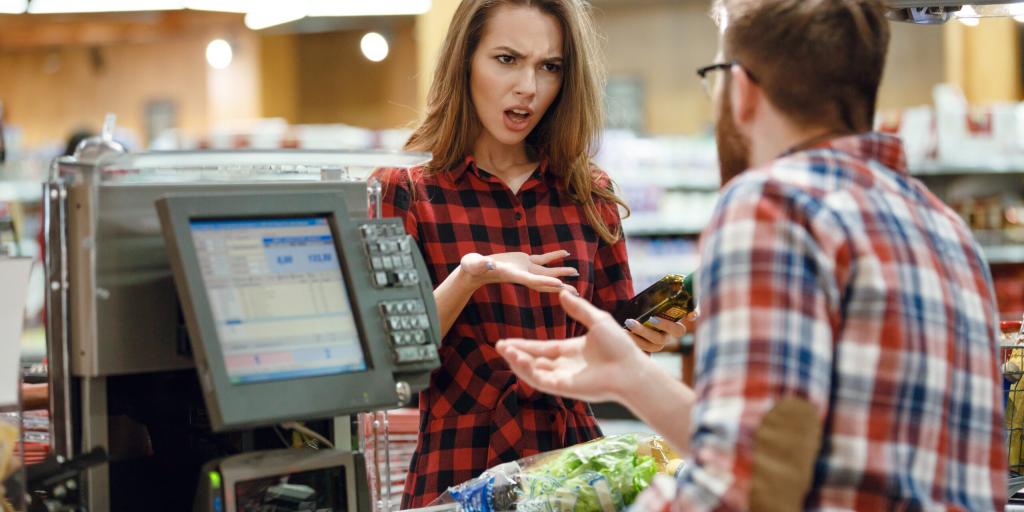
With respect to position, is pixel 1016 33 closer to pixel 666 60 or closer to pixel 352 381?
pixel 666 60

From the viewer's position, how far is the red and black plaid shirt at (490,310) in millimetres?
2445

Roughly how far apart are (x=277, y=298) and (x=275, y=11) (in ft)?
22.1

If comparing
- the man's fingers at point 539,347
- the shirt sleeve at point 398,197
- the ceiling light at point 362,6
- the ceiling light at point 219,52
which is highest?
the ceiling light at point 219,52

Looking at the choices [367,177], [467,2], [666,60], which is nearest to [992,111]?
[666,60]

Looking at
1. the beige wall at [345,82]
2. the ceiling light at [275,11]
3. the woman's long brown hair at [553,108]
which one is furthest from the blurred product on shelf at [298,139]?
the woman's long brown hair at [553,108]

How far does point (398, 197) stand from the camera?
2.53m

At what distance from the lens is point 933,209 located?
56.6 inches

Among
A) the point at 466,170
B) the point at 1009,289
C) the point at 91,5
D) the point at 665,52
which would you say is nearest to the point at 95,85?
the point at 665,52

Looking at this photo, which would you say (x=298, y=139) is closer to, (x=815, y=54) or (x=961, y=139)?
(x=961, y=139)

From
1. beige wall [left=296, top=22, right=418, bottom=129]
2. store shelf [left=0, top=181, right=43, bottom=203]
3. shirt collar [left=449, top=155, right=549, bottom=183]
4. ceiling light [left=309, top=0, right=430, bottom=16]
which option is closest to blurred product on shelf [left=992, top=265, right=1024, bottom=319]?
ceiling light [left=309, top=0, right=430, bottom=16]

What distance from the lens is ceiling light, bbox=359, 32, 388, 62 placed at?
492 inches

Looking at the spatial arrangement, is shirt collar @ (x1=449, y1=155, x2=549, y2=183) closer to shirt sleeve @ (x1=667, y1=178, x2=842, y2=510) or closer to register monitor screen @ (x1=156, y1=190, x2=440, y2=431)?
register monitor screen @ (x1=156, y1=190, x2=440, y2=431)

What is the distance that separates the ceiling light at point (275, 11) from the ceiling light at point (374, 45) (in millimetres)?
4241

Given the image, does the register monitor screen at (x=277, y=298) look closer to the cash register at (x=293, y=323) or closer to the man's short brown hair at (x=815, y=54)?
the cash register at (x=293, y=323)
